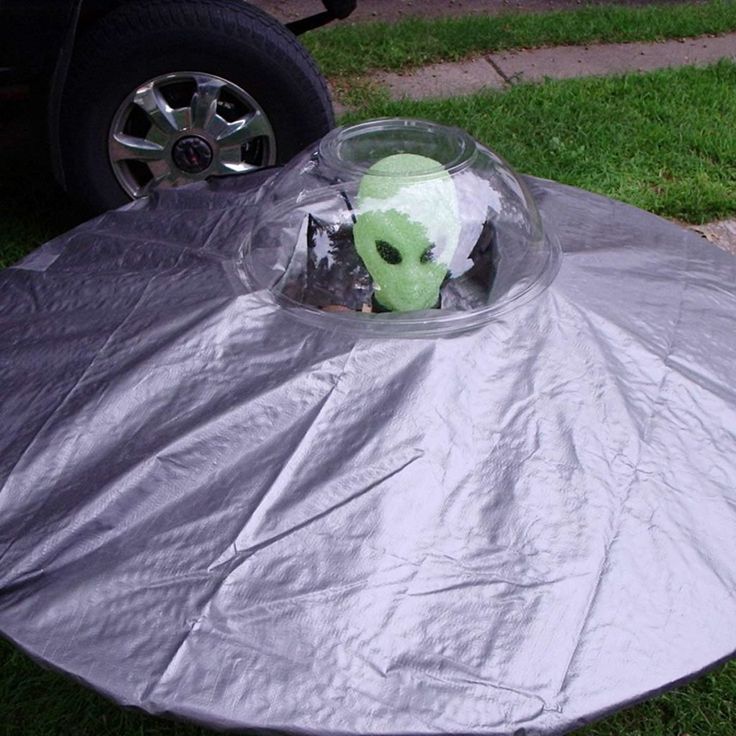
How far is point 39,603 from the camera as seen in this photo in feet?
4.75

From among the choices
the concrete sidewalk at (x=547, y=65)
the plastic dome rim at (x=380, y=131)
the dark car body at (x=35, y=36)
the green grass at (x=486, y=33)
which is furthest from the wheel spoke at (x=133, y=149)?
the green grass at (x=486, y=33)

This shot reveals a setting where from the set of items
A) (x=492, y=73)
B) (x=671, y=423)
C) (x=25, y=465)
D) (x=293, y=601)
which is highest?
(x=25, y=465)

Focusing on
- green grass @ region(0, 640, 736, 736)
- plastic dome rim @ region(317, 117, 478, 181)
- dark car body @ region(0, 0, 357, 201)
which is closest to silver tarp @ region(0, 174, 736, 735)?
plastic dome rim @ region(317, 117, 478, 181)

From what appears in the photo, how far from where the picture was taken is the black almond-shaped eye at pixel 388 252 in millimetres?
1937

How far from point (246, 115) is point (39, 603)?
2109 millimetres

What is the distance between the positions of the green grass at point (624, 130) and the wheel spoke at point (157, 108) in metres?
1.48

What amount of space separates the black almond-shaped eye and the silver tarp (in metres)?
0.21

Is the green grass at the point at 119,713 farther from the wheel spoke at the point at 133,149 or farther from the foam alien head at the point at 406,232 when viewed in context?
the wheel spoke at the point at 133,149

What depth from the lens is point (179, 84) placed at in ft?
10.3

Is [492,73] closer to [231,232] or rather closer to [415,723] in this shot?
[231,232]

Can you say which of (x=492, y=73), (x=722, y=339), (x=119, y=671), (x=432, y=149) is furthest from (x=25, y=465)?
(x=492, y=73)

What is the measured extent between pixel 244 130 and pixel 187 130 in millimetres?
188

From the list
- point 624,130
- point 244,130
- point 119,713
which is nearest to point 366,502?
point 119,713

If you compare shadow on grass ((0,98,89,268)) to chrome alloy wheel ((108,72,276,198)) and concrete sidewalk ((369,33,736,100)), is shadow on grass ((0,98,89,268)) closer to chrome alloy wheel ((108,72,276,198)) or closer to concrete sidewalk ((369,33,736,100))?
chrome alloy wheel ((108,72,276,198))
